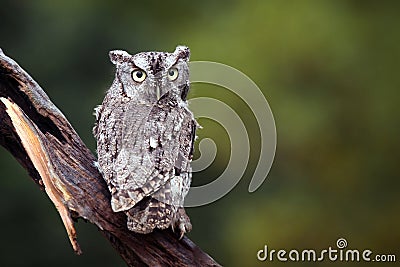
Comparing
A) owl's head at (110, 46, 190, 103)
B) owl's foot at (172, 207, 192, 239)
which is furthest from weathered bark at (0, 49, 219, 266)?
owl's head at (110, 46, 190, 103)

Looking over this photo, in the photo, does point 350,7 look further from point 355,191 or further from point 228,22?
point 355,191

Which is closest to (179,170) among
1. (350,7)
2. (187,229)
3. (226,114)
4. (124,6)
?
(187,229)

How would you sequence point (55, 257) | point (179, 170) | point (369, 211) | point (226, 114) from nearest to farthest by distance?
point (179, 170)
point (226, 114)
point (55, 257)
point (369, 211)

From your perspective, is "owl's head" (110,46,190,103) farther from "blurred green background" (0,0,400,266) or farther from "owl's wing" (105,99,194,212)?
"blurred green background" (0,0,400,266)

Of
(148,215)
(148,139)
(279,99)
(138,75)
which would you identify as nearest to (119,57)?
(138,75)

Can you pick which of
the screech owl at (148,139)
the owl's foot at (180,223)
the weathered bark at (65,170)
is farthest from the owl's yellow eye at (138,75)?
the owl's foot at (180,223)

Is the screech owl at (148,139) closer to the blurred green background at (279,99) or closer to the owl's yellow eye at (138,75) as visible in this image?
the owl's yellow eye at (138,75)

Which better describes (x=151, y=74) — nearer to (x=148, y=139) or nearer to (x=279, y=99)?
(x=148, y=139)
